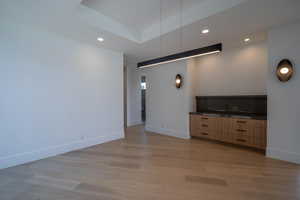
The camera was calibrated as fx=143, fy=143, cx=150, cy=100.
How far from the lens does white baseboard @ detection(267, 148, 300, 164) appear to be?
2811 mm

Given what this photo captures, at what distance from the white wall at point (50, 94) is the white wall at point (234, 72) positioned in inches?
120

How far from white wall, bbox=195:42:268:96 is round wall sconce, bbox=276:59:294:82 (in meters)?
0.98

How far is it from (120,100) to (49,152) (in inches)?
90.0

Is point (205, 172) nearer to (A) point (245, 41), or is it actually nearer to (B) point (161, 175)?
(B) point (161, 175)

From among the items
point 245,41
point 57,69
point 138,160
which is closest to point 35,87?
point 57,69

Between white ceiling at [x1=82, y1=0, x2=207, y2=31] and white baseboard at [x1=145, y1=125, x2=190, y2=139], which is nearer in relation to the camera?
white ceiling at [x1=82, y1=0, x2=207, y2=31]

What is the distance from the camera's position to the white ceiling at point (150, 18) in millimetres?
2322

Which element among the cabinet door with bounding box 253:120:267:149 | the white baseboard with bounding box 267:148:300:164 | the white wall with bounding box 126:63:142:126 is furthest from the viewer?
the white wall with bounding box 126:63:142:126

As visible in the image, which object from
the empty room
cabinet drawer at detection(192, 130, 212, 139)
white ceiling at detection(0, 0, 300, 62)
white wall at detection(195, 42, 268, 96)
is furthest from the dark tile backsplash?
white ceiling at detection(0, 0, 300, 62)

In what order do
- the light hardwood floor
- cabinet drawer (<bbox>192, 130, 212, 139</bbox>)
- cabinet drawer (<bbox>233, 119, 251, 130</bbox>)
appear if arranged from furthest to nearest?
cabinet drawer (<bbox>192, 130, 212, 139</bbox>), cabinet drawer (<bbox>233, 119, 251, 130</bbox>), the light hardwood floor

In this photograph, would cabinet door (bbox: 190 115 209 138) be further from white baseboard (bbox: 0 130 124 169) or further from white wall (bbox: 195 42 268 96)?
white baseboard (bbox: 0 130 124 169)

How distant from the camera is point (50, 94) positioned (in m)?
3.23

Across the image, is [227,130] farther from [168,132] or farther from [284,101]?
[168,132]

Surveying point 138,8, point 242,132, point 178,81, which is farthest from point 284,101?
point 138,8
